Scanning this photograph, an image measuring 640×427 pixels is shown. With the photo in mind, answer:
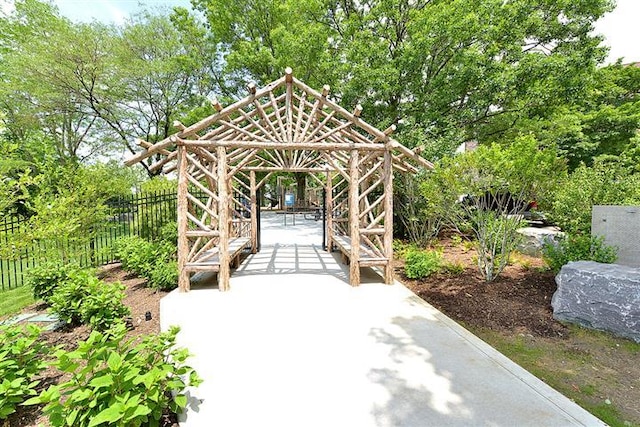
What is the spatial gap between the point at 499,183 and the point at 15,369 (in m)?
6.55

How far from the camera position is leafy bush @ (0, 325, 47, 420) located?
1970 mm

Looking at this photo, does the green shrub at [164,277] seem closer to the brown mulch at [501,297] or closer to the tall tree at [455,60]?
the brown mulch at [501,297]

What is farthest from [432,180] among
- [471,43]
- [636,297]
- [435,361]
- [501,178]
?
[471,43]

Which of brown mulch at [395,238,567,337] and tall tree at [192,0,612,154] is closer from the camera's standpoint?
brown mulch at [395,238,567,337]

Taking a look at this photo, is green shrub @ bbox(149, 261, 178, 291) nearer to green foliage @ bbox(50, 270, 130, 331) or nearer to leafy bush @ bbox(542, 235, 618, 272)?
green foliage @ bbox(50, 270, 130, 331)

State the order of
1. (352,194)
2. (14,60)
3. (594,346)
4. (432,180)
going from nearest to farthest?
(594,346) → (352,194) → (432,180) → (14,60)

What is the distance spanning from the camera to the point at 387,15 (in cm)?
1073

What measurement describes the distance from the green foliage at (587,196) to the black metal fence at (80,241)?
28.6 feet

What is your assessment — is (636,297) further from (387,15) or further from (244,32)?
(244,32)

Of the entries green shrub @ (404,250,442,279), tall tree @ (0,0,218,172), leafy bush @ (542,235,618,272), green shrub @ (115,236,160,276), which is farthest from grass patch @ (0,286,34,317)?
tall tree @ (0,0,218,172)

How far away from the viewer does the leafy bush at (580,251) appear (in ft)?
15.7

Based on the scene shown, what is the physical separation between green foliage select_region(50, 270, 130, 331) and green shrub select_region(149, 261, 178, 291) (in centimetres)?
151

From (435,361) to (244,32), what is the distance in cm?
1795

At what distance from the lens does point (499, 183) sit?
202 inches
